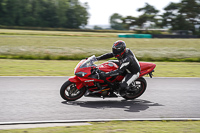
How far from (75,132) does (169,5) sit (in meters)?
72.5

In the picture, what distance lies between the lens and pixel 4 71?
40.9ft

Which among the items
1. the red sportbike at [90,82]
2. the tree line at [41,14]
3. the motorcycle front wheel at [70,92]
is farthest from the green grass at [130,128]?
the tree line at [41,14]

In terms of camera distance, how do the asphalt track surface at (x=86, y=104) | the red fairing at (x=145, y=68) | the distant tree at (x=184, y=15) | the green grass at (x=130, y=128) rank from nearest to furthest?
the green grass at (x=130, y=128), the asphalt track surface at (x=86, y=104), the red fairing at (x=145, y=68), the distant tree at (x=184, y=15)

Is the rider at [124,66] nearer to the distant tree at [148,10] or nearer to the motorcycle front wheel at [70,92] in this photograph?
the motorcycle front wheel at [70,92]

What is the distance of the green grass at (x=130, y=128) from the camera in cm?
525

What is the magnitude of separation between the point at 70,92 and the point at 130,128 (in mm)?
2579

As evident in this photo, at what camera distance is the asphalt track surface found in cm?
654

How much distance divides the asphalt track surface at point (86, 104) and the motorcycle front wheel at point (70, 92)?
144mm

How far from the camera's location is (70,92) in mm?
7660

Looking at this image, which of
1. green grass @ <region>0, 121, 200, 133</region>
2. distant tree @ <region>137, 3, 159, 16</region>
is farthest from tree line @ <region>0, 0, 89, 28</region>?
green grass @ <region>0, 121, 200, 133</region>

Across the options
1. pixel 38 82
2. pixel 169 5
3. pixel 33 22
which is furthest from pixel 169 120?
pixel 33 22

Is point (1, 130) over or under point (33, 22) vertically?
under

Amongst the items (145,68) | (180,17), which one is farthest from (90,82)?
(180,17)

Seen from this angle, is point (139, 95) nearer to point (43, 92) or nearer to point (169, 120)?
point (169, 120)
